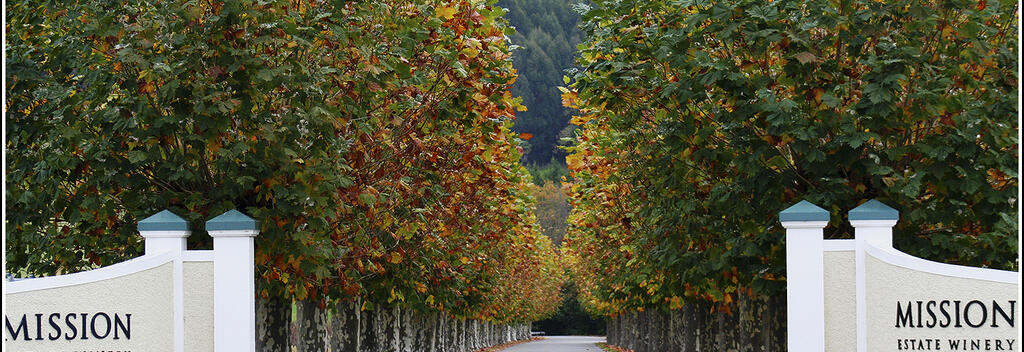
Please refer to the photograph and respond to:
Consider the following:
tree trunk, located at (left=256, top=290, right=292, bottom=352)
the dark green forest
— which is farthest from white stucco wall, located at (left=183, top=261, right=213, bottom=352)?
the dark green forest

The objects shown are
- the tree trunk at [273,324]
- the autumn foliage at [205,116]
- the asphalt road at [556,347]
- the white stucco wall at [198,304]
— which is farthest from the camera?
the asphalt road at [556,347]

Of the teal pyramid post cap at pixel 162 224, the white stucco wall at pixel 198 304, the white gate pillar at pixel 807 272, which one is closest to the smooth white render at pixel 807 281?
the white gate pillar at pixel 807 272

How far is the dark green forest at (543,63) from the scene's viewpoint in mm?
186000

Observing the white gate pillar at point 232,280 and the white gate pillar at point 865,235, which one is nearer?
the white gate pillar at point 865,235

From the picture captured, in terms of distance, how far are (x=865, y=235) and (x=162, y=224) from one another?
6.06m

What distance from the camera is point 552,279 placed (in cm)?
7438

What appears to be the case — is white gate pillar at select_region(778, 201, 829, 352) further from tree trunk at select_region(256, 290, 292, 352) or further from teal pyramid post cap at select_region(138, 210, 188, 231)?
tree trunk at select_region(256, 290, 292, 352)

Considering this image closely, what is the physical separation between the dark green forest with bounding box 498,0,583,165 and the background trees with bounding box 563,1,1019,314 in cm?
16899

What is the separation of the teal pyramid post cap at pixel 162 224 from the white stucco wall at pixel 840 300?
5.63m

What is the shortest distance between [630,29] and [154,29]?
563cm

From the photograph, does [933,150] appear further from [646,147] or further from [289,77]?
[289,77]

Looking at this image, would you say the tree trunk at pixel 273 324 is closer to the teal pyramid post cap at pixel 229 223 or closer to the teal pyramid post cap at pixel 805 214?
the teal pyramid post cap at pixel 229 223

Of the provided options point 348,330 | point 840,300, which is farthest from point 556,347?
point 840,300

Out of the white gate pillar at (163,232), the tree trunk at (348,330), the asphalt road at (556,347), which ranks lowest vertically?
the asphalt road at (556,347)
